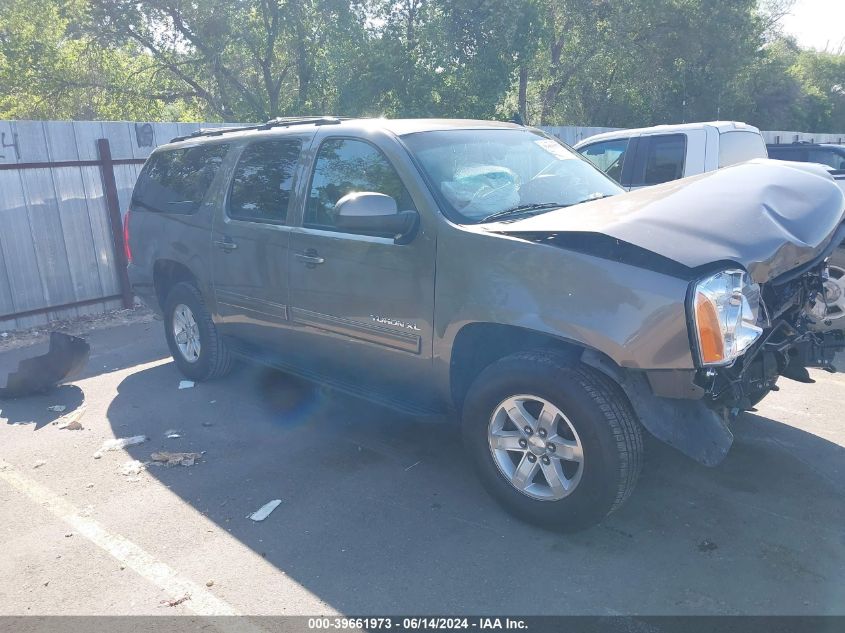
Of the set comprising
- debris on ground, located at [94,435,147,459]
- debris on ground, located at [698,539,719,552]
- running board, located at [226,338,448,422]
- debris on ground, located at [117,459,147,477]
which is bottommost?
debris on ground, located at [94,435,147,459]

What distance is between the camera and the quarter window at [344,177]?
13.6 ft

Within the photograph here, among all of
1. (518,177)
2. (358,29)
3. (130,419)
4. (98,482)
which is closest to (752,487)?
(518,177)

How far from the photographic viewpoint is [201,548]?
3.57m

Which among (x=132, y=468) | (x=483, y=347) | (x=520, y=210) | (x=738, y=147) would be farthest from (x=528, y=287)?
(x=738, y=147)

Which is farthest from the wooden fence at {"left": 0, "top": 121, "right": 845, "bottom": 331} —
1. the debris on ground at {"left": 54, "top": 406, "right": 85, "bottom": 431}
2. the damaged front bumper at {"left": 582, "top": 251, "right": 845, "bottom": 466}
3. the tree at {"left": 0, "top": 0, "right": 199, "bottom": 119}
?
the tree at {"left": 0, "top": 0, "right": 199, "bottom": 119}

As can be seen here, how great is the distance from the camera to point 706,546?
3420mm

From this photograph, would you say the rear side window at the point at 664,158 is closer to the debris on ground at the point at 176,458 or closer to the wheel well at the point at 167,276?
the wheel well at the point at 167,276

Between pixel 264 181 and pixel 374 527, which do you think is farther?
pixel 264 181

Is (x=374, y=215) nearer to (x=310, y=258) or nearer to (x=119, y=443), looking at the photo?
(x=310, y=258)

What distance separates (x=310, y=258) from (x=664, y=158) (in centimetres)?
561

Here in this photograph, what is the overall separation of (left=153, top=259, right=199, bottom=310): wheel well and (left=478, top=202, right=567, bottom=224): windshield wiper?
3.03m

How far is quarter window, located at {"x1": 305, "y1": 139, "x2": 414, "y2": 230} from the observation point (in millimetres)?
4141

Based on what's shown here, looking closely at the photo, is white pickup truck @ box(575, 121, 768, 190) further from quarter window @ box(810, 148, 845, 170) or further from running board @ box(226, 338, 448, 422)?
running board @ box(226, 338, 448, 422)

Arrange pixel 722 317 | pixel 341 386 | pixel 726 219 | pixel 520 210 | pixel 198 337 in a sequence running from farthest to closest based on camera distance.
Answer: pixel 198 337
pixel 341 386
pixel 520 210
pixel 726 219
pixel 722 317
